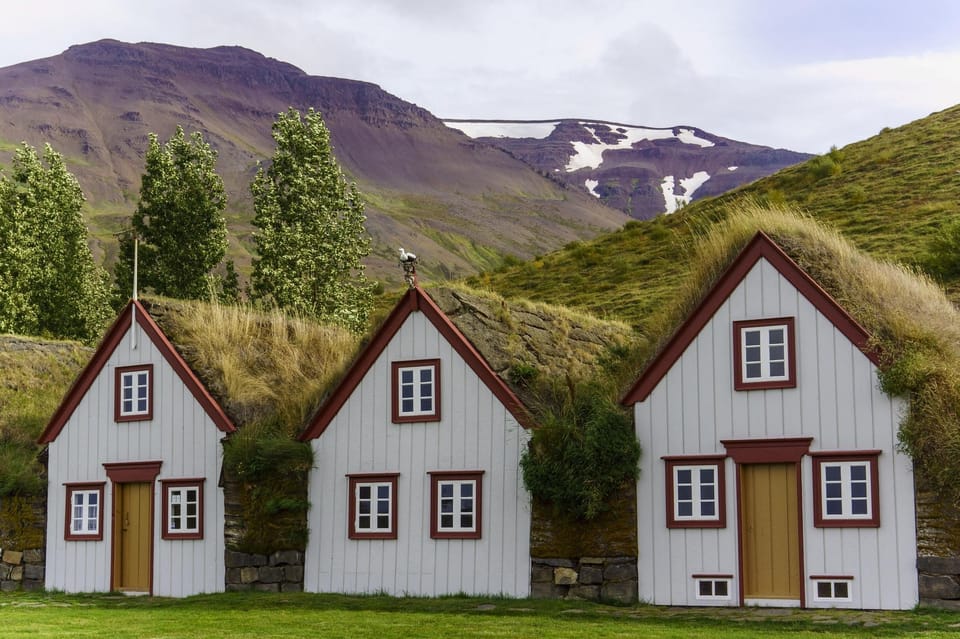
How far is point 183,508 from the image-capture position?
89.1 feet

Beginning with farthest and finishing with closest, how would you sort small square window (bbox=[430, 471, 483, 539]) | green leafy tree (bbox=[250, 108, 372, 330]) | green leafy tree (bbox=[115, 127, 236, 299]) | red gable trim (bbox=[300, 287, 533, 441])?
1. green leafy tree (bbox=[115, 127, 236, 299])
2. green leafy tree (bbox=[250, 108, 372, 330])
3. small square window (bbox=[430, 471, 483, 539])
4. red gable trim (bbox=[300, 287, 533, 441])

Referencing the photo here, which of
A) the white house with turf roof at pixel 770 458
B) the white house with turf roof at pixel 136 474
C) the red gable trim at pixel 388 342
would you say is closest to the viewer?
the white house with turf roof at pixel 770 458

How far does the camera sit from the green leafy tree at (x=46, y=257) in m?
47.1

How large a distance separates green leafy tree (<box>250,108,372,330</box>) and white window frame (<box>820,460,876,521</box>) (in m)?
22.1

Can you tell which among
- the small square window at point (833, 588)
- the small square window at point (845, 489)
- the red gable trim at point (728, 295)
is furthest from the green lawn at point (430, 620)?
the red gable trim at point (728, 295)

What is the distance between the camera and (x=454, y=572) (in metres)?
24.1

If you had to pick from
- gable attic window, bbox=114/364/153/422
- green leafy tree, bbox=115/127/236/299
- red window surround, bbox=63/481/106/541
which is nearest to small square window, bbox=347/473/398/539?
gable attic window, bbox=114/364/153/422

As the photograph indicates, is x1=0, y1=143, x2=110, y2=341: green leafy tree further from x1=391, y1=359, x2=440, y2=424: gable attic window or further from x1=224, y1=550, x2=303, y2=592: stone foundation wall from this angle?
x1=391, y1=359, x2=440, y2=424: gable attic window

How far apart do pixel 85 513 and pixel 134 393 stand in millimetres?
2936

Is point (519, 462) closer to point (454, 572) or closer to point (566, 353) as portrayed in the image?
point (454, 572)

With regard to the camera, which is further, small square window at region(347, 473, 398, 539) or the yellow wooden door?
small square window at region(347, 473, 398, 539)

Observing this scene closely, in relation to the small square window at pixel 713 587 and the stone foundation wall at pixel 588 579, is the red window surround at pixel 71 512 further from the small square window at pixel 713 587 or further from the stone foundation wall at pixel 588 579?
the small square window at pixel 713 587

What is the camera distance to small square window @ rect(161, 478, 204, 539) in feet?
88.1

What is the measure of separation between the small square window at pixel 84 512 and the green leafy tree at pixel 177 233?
1604 centimetres
